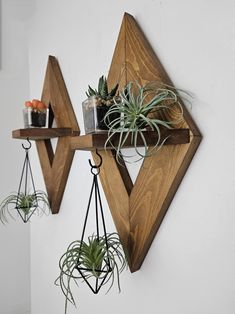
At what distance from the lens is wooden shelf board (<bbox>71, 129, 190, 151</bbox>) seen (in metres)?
0.66

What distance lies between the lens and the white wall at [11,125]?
1.65m

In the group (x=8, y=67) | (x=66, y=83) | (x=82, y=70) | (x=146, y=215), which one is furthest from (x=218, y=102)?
(x=8, y=67)

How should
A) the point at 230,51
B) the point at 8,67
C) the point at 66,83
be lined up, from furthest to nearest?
the point at 8,67 → the point at 66,83 → the point at 230,51

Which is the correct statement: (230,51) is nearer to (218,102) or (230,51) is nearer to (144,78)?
(218,102)

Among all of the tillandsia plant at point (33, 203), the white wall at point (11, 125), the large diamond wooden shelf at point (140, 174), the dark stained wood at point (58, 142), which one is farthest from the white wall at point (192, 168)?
the white wall at point (11, 125)

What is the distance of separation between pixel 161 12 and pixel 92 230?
2.39 ft

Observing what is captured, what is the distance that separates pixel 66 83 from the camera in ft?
3.90

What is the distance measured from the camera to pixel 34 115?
44.5 inches

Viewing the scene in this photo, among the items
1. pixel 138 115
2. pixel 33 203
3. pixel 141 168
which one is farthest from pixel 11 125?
pixel 138 115

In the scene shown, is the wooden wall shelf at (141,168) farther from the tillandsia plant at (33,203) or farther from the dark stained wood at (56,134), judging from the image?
the tillandsia plant at (33,203)

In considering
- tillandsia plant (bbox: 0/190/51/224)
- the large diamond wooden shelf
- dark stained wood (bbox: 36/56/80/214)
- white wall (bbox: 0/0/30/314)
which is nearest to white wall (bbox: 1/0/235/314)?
the large diamond wooden shelf

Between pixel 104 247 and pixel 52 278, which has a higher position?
pixel 104 247

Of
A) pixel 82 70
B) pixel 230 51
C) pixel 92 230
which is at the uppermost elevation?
pixel 230 51

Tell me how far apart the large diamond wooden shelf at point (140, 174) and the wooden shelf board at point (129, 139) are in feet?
0.06
